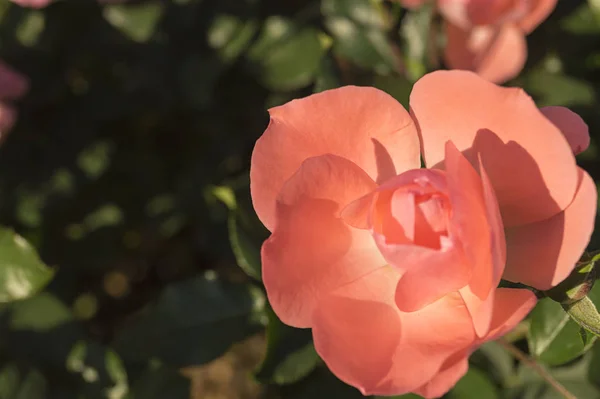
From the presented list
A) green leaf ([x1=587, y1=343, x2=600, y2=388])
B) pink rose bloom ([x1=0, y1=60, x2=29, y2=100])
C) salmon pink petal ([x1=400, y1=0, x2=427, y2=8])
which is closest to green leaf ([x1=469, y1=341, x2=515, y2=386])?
green leaf ([x1=587, y1=343, x2=600, y2=388])

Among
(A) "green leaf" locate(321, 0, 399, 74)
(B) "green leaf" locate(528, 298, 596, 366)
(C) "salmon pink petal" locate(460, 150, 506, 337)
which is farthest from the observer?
(A) "green leaf" locate(321, 0, 399, 74)

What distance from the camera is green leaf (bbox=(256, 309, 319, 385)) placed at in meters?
0.81

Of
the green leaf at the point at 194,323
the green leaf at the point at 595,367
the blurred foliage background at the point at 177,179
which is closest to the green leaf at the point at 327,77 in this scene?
the blurred foliage background at the point at 177,179

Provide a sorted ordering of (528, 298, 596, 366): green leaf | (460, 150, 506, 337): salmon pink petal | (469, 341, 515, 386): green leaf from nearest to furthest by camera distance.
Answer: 1. (460, 150, 506, 337): salmon pink petal
2. (528, 298, 596, 366): green leaf
3. (469, 341, 515, 386): green leaf

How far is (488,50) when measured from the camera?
1.10 metres

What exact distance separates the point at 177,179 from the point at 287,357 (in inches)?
32.4

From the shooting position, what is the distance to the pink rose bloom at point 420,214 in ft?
1.72

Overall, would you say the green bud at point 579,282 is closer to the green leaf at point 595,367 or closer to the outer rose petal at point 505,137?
the outer rose petal at point 505,137

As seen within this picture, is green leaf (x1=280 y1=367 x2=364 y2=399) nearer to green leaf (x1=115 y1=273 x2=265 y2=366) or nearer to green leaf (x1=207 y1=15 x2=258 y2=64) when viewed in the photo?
green leaf (x1=115 y1=273 x2=265 y2=366)

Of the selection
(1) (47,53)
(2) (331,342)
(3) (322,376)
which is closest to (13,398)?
(3) (322,376)

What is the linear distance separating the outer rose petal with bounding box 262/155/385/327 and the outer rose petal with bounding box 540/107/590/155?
179mm

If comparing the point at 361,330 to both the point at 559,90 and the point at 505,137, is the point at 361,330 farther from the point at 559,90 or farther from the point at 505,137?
the point at 559,90

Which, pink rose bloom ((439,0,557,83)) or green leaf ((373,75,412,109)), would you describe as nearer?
green leaf ((373,75,412,109))

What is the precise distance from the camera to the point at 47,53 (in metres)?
1.35
